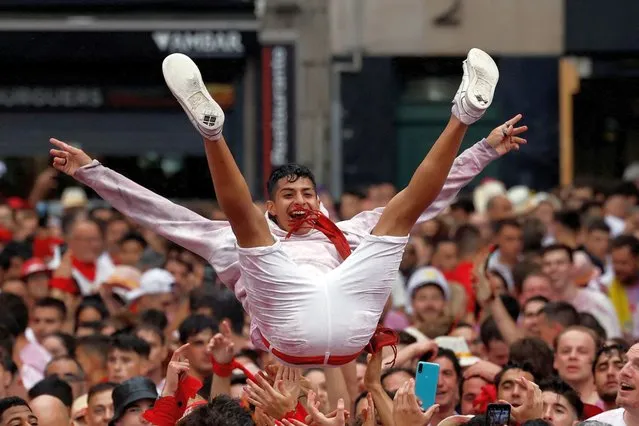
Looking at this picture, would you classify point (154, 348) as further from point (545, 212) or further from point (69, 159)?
point (545, 212)

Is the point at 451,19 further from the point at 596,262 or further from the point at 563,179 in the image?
the point at 596,262

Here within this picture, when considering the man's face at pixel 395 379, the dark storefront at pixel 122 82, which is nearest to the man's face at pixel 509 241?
the man's face at pixel 395 379

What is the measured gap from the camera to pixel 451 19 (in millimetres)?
21359

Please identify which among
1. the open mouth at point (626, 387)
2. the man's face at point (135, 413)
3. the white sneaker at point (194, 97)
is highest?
the white sneaker at point (194, 97)

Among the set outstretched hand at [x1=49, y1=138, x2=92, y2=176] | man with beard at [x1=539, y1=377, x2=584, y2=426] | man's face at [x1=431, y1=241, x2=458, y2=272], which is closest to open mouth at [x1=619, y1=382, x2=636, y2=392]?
man with beard at [x1=539, y1=377, x2=584, y2=426]

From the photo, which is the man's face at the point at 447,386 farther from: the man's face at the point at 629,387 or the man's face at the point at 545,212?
the man's face at the point at 545,212

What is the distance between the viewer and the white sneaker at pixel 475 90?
8.42 metres

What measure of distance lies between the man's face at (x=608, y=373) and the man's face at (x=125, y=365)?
9.12ft

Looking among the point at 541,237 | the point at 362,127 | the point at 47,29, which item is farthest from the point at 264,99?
the point at 541,237

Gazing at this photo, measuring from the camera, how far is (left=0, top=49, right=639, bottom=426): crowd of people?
27.9 feet

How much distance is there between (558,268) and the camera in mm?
13039

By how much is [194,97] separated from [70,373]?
11.5 feet

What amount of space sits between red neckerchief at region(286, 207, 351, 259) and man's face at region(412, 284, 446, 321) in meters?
3.81

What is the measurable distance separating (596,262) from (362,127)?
755cm
